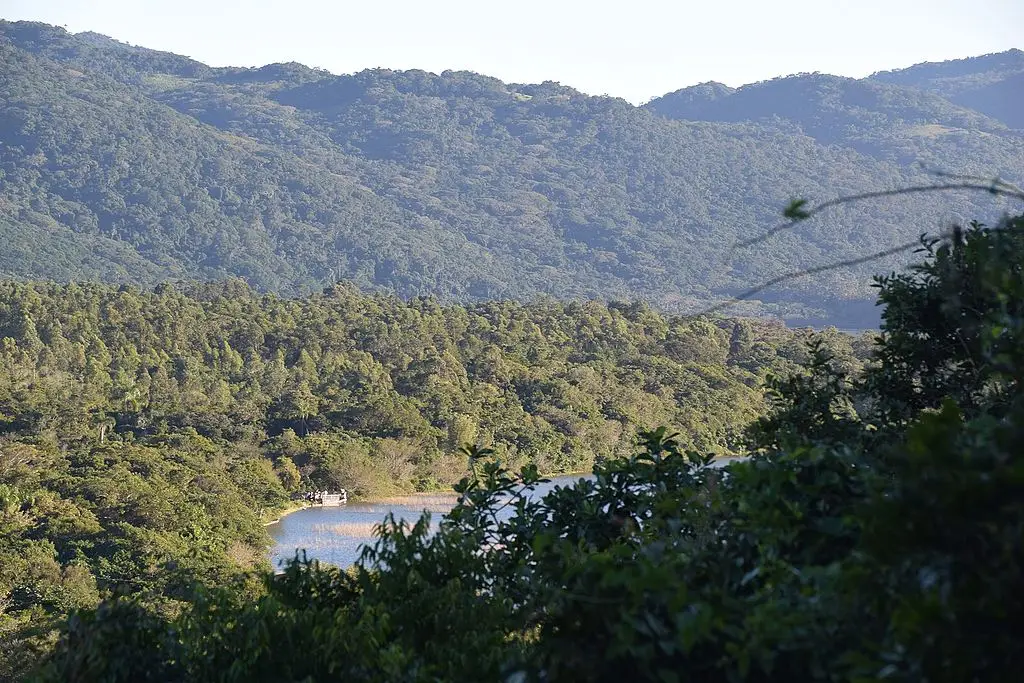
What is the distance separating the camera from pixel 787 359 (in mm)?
59500

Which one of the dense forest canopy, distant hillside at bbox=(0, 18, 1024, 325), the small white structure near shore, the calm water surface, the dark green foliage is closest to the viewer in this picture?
the dark green foliage

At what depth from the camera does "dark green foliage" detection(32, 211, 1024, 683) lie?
7.66 feet

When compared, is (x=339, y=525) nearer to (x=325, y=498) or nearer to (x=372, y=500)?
(x=325, y=498)

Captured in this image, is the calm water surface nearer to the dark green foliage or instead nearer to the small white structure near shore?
the small white structure near shore

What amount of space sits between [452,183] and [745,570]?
166 metres

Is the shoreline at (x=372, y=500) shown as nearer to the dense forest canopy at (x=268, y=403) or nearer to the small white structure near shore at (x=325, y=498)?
the dense forest canopy at (x=268, y=403)

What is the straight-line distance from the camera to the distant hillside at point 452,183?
132250mm

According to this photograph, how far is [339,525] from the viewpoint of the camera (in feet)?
116

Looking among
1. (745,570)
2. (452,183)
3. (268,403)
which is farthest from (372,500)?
(452,183)

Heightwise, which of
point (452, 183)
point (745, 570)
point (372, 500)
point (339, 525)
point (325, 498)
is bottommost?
point (372, 500)

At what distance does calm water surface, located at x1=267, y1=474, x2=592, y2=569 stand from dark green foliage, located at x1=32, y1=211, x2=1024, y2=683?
2260 centimetres

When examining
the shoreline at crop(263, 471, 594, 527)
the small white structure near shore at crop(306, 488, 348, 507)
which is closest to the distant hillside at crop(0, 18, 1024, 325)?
the shoreline at crop(263, 471, 594, 527)

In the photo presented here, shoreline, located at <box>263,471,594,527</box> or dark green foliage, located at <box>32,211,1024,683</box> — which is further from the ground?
dark green foliage, located at <box>32,211,1024,683</box>

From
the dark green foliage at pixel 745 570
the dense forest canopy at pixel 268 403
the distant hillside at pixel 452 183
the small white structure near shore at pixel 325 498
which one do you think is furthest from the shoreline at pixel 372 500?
the distant hillside at pixel 452 183
